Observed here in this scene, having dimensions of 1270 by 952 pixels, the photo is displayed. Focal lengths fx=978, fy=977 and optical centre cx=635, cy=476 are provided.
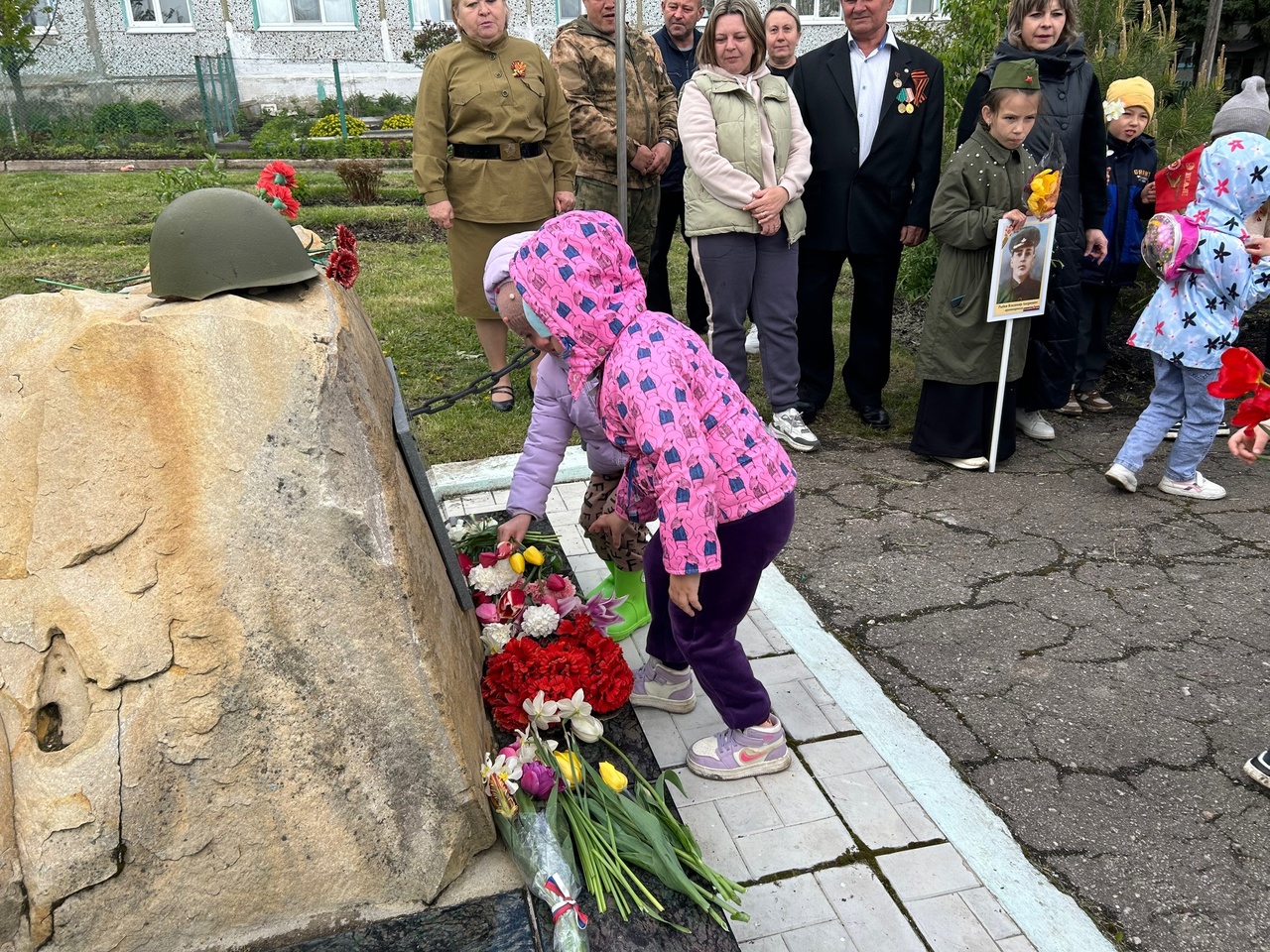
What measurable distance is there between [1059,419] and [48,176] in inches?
556

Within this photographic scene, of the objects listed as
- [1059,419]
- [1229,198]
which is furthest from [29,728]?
[1059,419]

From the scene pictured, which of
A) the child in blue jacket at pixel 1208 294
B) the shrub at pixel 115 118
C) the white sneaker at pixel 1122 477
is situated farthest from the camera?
the shrub at pixel 115 118

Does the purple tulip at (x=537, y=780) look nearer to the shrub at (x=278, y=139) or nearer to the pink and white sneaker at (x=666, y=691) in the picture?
the pink and white sneaker at (x=666, y=691)

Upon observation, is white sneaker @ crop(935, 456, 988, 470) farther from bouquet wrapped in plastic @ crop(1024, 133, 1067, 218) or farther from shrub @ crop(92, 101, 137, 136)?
shrub @ crop(92, 101, 137, 136)

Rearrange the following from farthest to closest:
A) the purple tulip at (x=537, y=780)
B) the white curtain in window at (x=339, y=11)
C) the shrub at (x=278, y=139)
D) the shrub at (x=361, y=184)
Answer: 1. the white curtain in window at (x=339, y=11)
2. the shrub at (x=278, y=139)
3. the shrub at (x=361, y=184)
4. the purple tulip at (x=537, y=780)

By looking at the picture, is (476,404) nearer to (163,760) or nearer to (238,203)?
(238,203)

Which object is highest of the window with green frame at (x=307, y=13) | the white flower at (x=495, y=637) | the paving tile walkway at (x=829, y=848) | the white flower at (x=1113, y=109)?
the window with green frame at (x=307, y=13)

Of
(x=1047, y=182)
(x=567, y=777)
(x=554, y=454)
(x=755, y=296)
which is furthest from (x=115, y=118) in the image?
(x=567, y=777)

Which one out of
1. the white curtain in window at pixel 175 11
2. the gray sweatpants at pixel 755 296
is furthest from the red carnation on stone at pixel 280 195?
the white curtain in window at pixel 175 11

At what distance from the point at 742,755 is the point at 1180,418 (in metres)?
2.96

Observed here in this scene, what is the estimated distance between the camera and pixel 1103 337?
17.8 ft

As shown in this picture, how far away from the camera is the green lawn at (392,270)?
521cm

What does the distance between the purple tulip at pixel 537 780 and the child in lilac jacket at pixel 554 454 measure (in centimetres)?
74

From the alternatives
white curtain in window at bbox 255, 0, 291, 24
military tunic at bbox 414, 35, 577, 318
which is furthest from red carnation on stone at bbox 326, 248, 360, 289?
white curtain in window at bbox 255, 0, 291, 24
